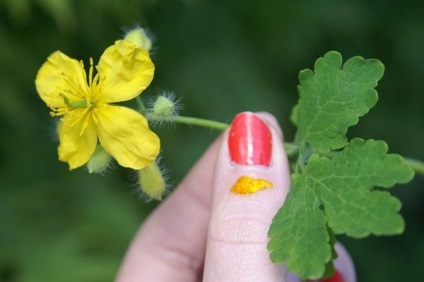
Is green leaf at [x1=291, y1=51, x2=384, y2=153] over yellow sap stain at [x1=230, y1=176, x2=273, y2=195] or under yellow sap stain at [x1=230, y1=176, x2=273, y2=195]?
over

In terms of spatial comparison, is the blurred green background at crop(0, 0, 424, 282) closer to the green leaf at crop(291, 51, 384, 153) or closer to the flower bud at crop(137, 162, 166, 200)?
the flower bud at crop(137, 162, 166, 200)

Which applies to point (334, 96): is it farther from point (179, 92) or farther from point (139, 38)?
point (179, 92)

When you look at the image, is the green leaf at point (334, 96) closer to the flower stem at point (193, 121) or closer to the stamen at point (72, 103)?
the flower stem at point (193, 121)

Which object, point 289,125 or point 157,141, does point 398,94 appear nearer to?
point 289,125

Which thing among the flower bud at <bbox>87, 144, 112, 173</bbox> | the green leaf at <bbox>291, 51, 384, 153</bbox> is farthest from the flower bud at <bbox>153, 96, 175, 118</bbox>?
the green leaf at <bbox>291, 51, 384, 153</bbox>

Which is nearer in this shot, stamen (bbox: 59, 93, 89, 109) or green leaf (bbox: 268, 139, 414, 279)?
green leaf (bbox: 268, 139, 414, 279)

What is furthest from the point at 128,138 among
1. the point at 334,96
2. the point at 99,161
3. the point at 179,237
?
the point at 179,237

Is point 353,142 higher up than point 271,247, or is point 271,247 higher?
→ point 353,142

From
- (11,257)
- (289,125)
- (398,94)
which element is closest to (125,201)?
(11,257)
